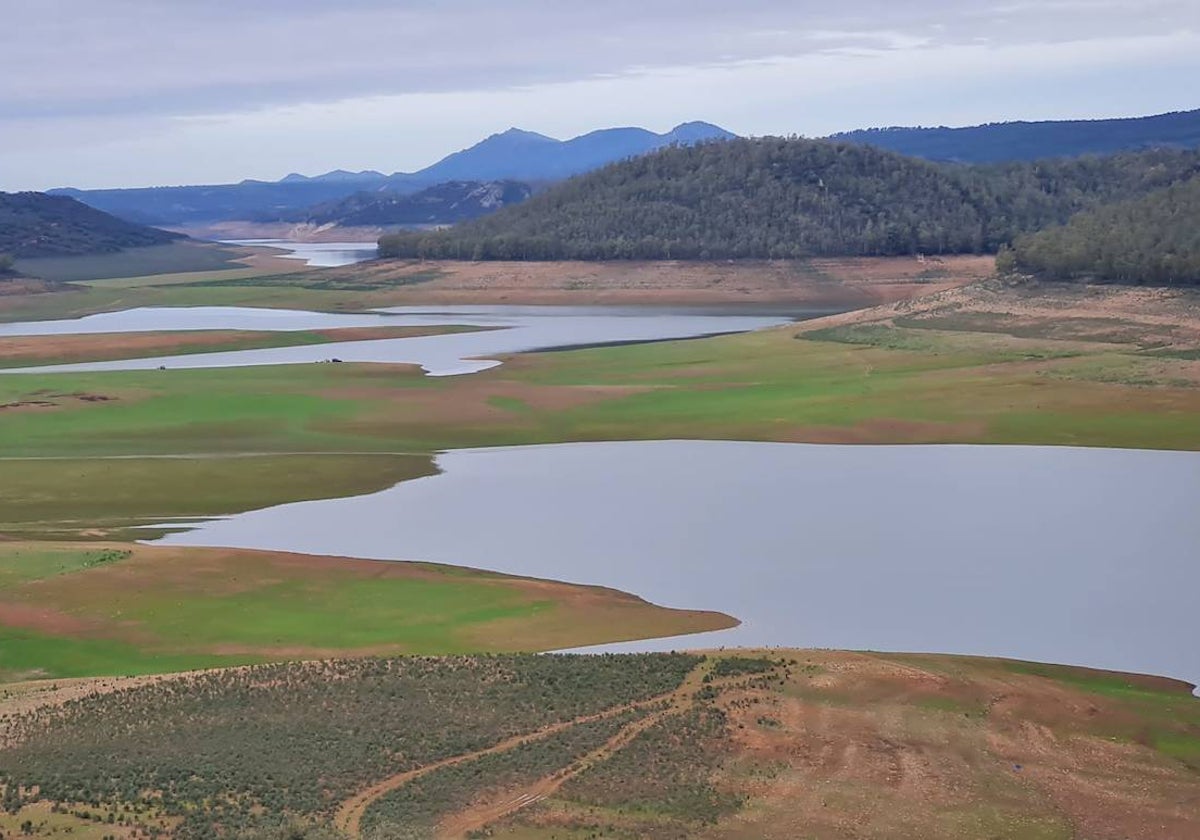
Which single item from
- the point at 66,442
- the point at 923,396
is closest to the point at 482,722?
the point at 66,442

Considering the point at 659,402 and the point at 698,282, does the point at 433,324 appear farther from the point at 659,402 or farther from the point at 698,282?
the point at 659,402

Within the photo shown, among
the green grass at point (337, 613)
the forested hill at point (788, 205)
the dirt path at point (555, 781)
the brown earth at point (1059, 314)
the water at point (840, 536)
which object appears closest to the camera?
the dirt path at point (555, 781)

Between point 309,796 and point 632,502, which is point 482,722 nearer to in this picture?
point 309,796

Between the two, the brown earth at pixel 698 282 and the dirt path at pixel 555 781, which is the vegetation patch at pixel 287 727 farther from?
the brown earth at pixel 698 282

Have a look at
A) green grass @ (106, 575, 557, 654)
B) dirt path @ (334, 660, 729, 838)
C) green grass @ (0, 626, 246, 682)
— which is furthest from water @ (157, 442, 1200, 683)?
green grass @ (0, 626, 246, 682)

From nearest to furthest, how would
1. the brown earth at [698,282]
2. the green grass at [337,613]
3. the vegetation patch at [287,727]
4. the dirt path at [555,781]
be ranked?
the dirt path at [555,781] < the vegetation patch at [287,727] < the green grass at [337,613] < the brown earth at [698,282]

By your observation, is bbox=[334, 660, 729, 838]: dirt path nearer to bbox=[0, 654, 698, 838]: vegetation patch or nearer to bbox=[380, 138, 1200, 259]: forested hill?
bbox=[0, 654, 698, 838]: vegetation patch

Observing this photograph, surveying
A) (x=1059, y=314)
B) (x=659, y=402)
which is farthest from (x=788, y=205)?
(x=659, y=402)

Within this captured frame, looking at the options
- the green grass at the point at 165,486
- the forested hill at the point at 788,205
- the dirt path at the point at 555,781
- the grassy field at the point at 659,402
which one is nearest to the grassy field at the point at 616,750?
the dirt path at the point at 555,781
